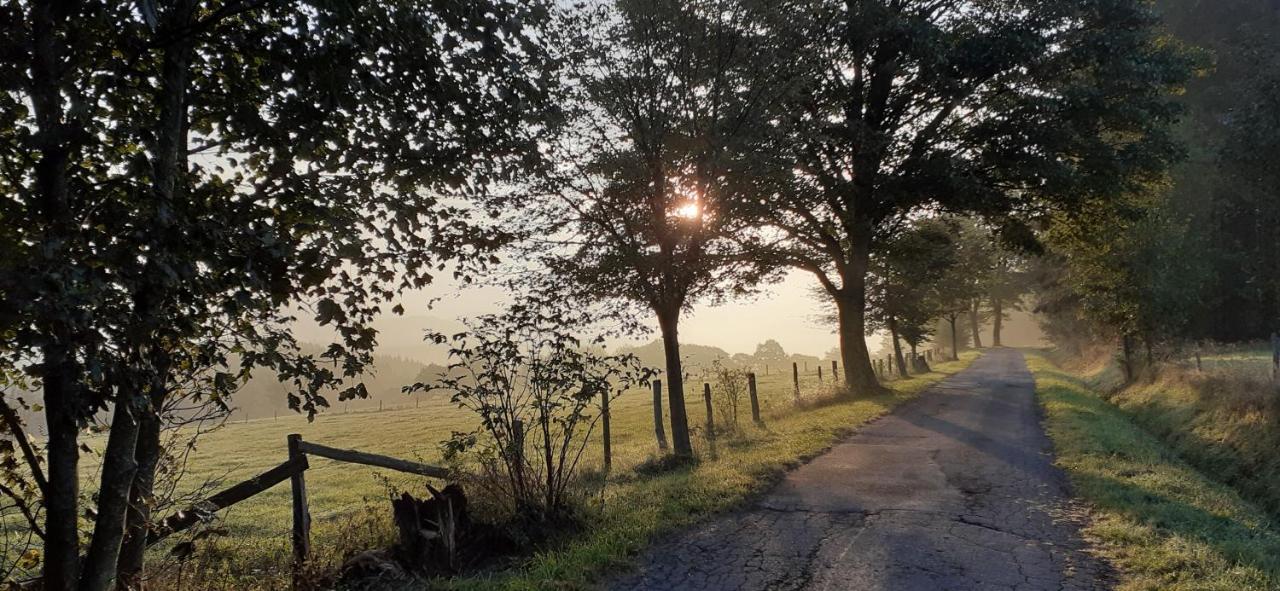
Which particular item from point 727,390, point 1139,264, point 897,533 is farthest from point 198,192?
point 1139,264

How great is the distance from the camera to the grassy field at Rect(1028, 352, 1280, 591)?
5.22m

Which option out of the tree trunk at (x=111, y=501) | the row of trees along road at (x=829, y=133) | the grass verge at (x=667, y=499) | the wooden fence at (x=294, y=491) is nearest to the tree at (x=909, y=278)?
the row of trees along road at (x=829, y=133)

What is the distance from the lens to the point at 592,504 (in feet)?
24.8

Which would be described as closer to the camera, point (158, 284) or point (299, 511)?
point (158, 284)

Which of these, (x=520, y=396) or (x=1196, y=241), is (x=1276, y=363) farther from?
(x=520, y=396)

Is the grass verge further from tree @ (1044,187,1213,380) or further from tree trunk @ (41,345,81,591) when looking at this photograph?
tree @ (1044,187,1213,380)

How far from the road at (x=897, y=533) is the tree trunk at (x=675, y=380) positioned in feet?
8.27

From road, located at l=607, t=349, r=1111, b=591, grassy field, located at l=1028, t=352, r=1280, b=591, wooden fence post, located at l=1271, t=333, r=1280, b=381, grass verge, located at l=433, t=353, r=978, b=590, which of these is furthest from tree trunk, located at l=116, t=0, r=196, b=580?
wooden fence post, located at l=1271, t=333, r=1280, b=381

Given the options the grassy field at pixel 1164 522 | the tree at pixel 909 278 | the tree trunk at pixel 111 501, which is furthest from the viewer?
the tree at pixel 909 278

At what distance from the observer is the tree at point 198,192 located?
9.37 ft

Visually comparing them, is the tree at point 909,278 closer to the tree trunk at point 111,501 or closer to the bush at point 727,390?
the bush at point 727,390

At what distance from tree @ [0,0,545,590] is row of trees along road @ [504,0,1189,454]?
3578 millimetres

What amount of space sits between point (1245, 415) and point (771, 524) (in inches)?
443

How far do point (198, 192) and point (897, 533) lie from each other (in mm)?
6811
